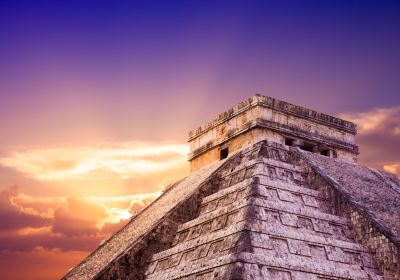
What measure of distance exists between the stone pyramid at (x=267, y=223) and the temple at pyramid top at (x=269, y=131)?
0.15ft

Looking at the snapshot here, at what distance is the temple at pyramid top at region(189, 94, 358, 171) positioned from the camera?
16703mm

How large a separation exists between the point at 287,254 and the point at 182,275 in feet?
7.25

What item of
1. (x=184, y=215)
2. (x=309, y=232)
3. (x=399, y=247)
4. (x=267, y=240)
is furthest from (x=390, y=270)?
(x=184, y=215)

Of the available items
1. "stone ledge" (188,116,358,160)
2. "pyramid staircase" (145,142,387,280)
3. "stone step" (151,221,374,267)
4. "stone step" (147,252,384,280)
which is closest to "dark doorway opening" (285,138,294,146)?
"stone ledge" (188,116,358,160)

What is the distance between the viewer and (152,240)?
13008mm

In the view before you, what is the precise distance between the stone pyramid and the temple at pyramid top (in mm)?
45

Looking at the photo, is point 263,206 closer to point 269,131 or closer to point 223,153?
point 269,131

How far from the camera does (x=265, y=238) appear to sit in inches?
426

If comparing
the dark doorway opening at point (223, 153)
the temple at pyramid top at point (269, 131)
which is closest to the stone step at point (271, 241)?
the temple at pyramid top at point (269, 131)

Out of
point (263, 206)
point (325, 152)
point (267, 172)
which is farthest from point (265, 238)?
point (325, 152)

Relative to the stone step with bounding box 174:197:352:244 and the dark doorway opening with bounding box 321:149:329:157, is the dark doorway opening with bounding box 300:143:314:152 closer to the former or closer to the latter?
the dark doorway opening with bounding box 321:149:329:157

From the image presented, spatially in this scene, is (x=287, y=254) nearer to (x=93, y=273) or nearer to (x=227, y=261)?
(x=227, y=261)

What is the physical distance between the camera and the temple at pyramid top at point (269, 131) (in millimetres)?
16703

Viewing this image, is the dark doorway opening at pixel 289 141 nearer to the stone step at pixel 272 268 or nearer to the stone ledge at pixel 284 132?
the stone ledge at pixel 284 132
